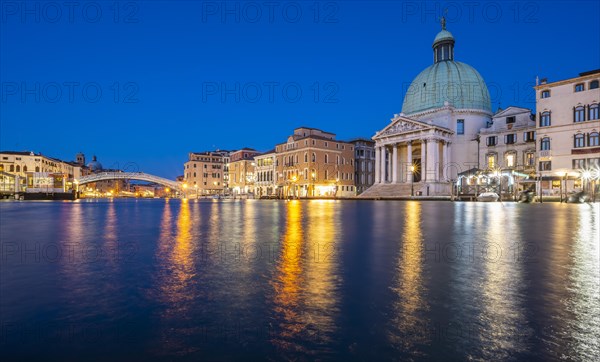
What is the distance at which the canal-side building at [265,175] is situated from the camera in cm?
8644

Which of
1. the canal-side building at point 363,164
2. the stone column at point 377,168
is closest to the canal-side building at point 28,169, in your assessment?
the canal-side building at point 363,164

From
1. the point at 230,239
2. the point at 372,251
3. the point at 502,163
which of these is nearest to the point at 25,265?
the point at 230,239

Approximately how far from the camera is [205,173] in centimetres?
11556

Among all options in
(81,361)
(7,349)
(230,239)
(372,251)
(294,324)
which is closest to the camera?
(81,361)

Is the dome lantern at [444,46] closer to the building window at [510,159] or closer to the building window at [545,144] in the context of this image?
the building window at [510,159]

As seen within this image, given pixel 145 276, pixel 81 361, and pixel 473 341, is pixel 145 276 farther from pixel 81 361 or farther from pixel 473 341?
pixel 473 341

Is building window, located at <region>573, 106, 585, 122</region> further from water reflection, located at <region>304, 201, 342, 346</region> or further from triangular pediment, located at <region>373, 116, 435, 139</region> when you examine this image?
water reflection, located at <region>304, 201, 342, 346</region>

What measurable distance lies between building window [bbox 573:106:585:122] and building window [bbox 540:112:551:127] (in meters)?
2.87

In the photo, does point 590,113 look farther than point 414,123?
No

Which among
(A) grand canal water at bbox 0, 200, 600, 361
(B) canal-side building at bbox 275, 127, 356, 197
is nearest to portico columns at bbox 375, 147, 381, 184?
(B) canal-side building at bbox 275, 127, 356, 197

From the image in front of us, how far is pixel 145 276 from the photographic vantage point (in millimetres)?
4734

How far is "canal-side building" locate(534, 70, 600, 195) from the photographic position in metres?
43.6

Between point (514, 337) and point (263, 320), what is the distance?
195cm

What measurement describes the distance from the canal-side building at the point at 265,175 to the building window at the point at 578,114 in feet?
186
